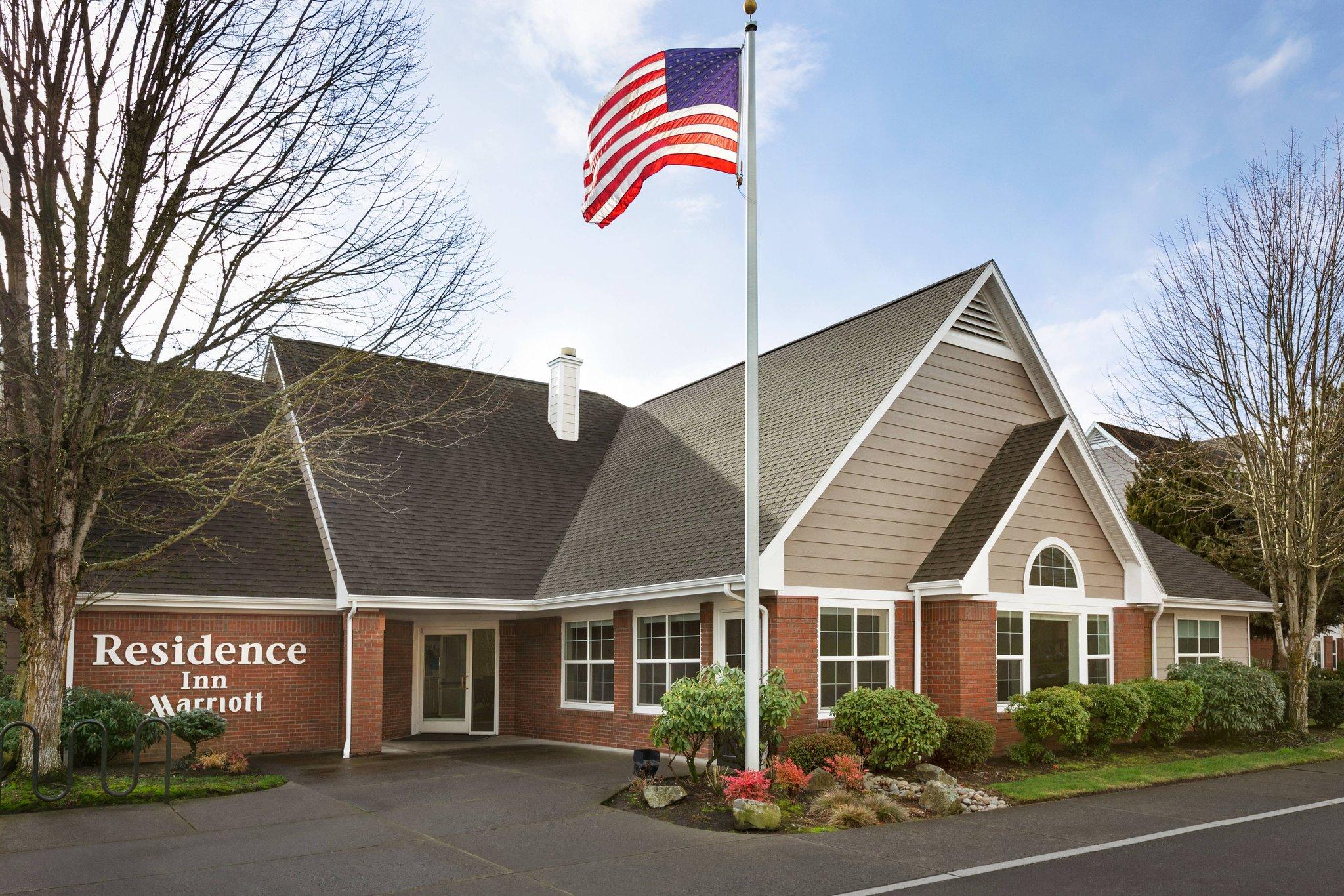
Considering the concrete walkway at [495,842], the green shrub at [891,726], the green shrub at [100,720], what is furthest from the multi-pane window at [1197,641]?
the green shrub at [100,720]

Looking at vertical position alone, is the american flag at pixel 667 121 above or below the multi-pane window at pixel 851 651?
above

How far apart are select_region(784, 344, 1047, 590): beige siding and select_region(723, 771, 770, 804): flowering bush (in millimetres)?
3771

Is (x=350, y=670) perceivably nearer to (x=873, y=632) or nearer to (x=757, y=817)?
(x=873, y=632)

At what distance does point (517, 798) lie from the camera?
40.9 feet

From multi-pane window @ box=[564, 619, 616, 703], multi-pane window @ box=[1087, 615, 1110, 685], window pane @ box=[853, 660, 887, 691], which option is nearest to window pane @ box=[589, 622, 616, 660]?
multi-pane window @ box=[564, 619, 616, 703]

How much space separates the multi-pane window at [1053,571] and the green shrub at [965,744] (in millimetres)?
3305

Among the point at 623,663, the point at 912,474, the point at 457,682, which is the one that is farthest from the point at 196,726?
the point at 912,474

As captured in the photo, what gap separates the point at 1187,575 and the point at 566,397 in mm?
14126

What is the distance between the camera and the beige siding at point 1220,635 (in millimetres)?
20016

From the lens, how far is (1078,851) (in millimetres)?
9797

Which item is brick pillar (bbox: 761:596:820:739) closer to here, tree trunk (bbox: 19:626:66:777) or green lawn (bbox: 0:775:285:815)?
green lawn (bbox: 0:775:285:815)

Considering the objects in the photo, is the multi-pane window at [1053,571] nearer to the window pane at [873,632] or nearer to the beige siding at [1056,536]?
the beige siding at [1056,536]

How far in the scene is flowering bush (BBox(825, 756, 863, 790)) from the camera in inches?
494

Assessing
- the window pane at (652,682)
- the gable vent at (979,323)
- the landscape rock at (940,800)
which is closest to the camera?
the landscape rock at (940,800)
